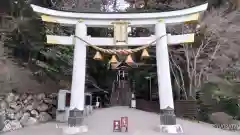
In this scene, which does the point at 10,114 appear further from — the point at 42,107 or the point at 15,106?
the point at 42,107

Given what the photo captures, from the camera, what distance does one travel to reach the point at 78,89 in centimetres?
749

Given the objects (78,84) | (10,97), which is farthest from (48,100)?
(78,84)

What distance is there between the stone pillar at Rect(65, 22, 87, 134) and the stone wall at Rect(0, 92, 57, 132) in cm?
296

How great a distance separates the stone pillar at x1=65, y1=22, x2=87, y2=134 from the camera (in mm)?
7285

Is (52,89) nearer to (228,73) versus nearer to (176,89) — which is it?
(176,89)

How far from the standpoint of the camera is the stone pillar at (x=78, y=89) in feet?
23.9

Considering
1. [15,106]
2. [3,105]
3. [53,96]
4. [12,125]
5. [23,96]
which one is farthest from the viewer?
[53,96]

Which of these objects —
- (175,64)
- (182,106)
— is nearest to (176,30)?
(175,64)

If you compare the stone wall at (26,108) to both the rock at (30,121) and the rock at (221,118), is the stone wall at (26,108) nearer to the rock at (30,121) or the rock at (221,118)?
the rock at (30,121)

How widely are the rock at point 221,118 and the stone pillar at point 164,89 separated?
9.73 feet

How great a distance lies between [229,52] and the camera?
422 inches

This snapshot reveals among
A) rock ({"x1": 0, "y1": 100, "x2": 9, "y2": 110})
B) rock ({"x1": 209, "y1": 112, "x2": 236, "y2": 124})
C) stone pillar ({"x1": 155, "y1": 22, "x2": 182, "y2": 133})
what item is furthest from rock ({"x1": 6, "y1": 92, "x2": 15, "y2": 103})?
rock ({"x1": 209, "y1": 112, "x2": 236, "y2": 124})

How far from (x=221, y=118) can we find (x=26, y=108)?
25.8 feet

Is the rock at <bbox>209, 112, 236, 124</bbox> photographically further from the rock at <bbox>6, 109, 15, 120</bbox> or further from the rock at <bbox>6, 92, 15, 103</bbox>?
the rock at <bbox>6, 92, 15, 103</bbox>
